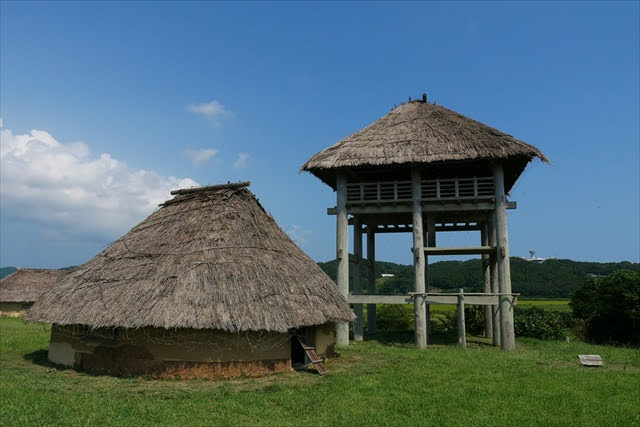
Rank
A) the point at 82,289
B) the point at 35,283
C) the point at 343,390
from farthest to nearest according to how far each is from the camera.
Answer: the point at 35,283 < the point at 82,289 < the point at 343,390

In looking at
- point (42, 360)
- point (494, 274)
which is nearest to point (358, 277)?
point (494, 274)

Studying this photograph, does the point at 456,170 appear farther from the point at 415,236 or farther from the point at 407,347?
the point at 407,347

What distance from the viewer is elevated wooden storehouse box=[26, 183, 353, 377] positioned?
10.8 m

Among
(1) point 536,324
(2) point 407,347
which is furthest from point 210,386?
(1) point 536,324

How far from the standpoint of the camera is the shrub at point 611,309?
18.6 meters

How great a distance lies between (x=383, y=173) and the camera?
1912 cm

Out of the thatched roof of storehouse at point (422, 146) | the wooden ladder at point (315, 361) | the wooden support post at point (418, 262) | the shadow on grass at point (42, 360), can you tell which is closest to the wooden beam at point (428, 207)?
the wooden support post at point (418, 262)

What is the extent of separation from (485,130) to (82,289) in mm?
13797

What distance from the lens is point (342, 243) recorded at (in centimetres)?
1723

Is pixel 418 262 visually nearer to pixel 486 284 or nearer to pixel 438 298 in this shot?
pixel 438 298

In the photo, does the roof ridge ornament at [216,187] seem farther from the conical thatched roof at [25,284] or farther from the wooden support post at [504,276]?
the conical thatched roof at [25,284]

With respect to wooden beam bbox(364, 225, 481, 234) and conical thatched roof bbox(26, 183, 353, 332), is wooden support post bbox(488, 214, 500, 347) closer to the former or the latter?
wooden beam bbox(364, 225, 481, 234)

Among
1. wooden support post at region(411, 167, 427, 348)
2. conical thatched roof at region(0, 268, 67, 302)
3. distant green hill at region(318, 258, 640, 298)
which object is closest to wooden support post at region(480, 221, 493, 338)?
wooden support post at region(411, 167, 427, 348)

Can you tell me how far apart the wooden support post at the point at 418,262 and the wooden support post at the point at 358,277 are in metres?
2.69
